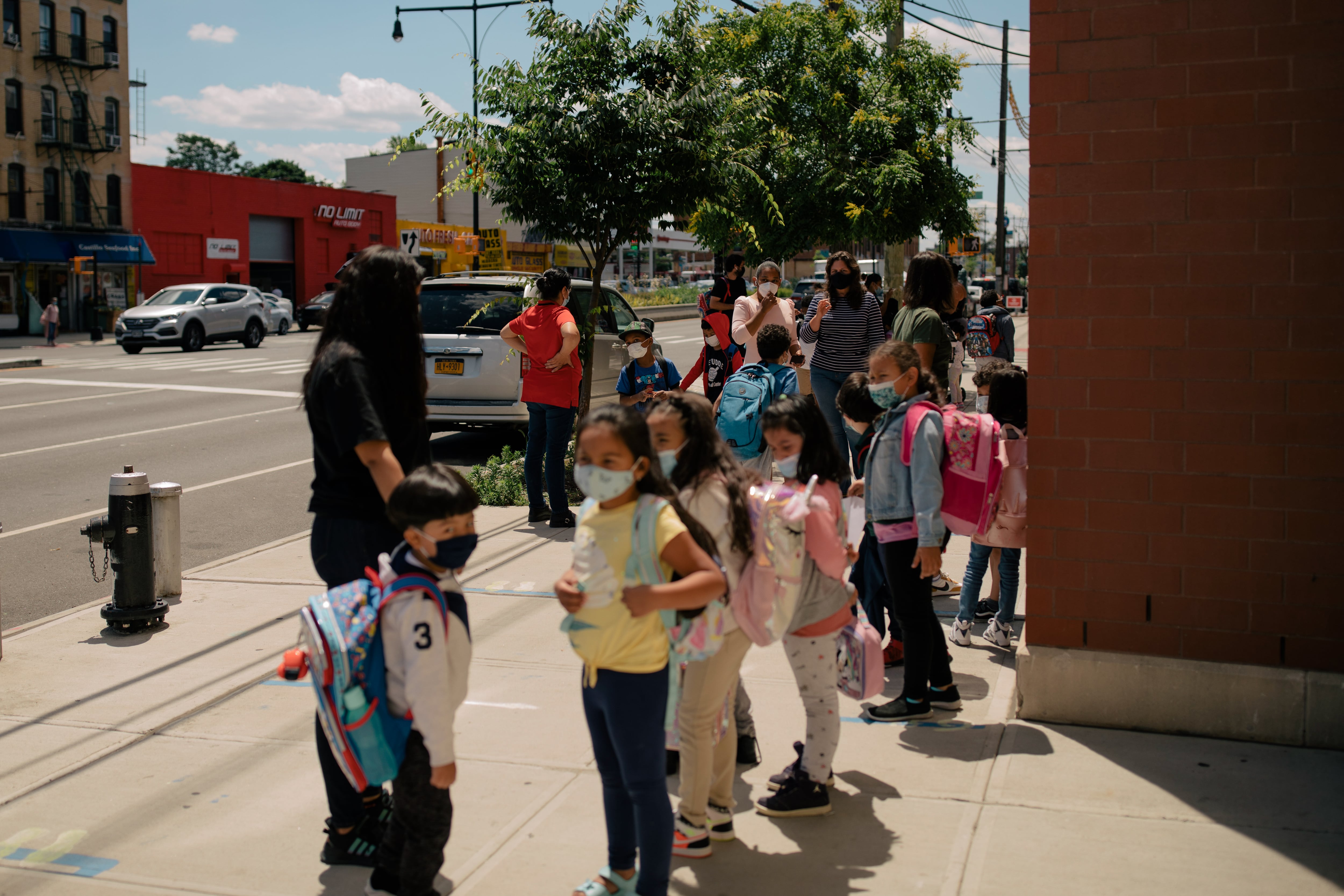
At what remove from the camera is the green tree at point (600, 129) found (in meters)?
8.91

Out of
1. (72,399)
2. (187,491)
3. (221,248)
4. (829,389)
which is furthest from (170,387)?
(221,248)

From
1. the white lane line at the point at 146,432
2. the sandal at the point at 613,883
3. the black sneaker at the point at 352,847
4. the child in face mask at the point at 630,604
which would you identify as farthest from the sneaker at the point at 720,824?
the white lane line at the point at 146,432

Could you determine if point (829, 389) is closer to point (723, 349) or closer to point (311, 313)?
point (723, 349)

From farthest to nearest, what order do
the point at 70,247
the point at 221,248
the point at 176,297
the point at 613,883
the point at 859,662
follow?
the point at 221,248
the point at 70,247
the point at 176,297
the point at 859,662
the point at 613,883

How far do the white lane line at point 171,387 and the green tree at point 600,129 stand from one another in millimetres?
10785

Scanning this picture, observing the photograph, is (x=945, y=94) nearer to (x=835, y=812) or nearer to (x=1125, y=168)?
(x=1125, y=168)


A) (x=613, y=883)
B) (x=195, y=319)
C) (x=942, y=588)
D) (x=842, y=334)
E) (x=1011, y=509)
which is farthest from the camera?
(x=195, y=319)

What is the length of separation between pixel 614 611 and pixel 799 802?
48.3 inches

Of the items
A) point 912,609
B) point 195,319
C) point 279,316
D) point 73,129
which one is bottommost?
point 912,609

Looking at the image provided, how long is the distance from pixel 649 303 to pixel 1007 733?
1904 inches

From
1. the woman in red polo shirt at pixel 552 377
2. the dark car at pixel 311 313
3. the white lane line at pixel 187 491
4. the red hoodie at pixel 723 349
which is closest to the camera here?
the woman in red polo shirt at pixel 552 377

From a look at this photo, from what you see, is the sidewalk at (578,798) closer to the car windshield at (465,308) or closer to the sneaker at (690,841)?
the sneaker at (690,841)

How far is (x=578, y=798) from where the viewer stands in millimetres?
3891

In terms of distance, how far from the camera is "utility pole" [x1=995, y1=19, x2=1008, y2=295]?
34.5 metres
